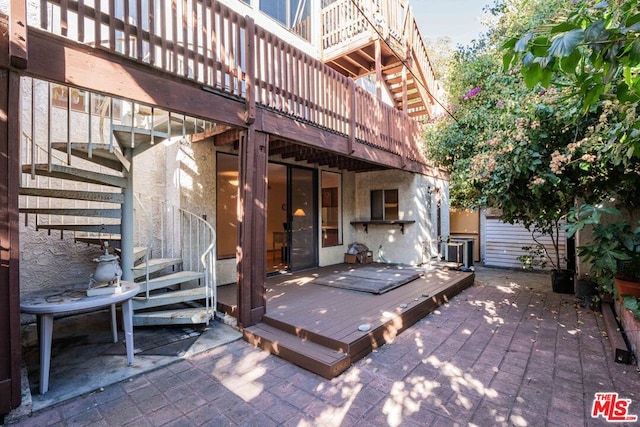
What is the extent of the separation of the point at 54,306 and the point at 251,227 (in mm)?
1752

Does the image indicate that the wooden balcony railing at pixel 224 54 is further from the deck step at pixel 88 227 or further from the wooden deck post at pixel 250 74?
the deck step at pixel 88 227

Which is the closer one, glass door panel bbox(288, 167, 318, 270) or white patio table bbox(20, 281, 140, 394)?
white patio table bbox(20, 281, 140, 394)

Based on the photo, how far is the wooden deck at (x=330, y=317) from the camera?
2838mm

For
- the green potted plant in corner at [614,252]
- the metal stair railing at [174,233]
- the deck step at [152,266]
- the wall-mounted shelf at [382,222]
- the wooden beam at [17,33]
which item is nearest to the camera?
the wooden beam at [17,33]

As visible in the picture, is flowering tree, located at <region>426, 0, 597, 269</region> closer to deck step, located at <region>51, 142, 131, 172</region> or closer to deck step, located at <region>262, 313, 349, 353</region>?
deck step, located at <region>262, 313, 349, 353</region>

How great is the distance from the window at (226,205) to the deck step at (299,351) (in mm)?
2071

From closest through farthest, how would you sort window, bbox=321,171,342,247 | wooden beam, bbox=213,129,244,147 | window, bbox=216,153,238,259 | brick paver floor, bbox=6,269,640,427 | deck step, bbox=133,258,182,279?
brick paver floor, bbox=6,269,640,427
deck step, bbox=133,258,182,279
wooden beam, bbox=213,129,244,147
window, bbox=216,153,238,259
window, bbox=321,171,342,247

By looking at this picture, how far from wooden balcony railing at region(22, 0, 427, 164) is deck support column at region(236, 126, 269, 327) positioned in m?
0.50

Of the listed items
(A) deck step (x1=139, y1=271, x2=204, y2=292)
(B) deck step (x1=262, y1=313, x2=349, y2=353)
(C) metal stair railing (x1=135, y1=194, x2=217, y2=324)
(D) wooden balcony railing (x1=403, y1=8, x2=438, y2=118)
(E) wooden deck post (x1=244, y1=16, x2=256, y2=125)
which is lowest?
(B) deck step (x1=262, y1=313, x2=349, y2=353)

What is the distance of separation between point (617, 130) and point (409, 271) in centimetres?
436

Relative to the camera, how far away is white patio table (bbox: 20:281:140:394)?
229 centimetres

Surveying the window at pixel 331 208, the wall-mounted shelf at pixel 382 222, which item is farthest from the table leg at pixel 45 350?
the wall-mounted shelf at pixel 382 222

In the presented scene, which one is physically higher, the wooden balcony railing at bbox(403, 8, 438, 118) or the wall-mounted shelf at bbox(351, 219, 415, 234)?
the wooden balcony railing at bbox(403, 8, 438, 118)

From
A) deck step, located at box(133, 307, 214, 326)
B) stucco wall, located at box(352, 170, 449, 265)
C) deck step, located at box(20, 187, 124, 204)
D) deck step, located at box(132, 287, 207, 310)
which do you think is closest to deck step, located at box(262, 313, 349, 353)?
deck step, located at box(133, 307, 214, 326)
